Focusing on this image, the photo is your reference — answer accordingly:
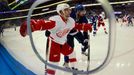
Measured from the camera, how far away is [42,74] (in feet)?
9.11

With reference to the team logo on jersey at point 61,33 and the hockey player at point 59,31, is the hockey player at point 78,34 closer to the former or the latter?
the hockey player at point 59,31

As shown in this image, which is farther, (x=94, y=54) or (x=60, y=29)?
(x=94, y=54)

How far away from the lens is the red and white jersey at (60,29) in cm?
241

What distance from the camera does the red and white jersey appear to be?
94.8 inches

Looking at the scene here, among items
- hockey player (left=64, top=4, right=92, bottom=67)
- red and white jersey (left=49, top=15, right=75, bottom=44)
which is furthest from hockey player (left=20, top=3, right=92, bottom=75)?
hockey player (left=64, top=4, right=92, bottom=67)

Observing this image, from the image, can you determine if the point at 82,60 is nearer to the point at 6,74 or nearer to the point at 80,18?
the point at 80,18

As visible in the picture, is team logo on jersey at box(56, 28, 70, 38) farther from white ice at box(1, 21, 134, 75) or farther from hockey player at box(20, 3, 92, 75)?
white ice at box(1, 21, 134, 75)

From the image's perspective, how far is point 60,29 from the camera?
8.02ft

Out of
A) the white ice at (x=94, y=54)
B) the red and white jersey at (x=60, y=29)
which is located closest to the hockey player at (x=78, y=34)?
the white ice at (x=94, y=54)

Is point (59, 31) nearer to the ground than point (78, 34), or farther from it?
farther from it

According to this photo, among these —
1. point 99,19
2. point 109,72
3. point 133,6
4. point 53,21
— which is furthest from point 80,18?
point 133,6

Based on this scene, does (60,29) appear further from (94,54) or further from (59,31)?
(94,54)

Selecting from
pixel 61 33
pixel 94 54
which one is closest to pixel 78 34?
pixel 94 54

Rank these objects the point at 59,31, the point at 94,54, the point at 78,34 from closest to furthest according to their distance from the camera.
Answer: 1. the point at 59,31
2. the point at 78,34
3. the point at 94,54
